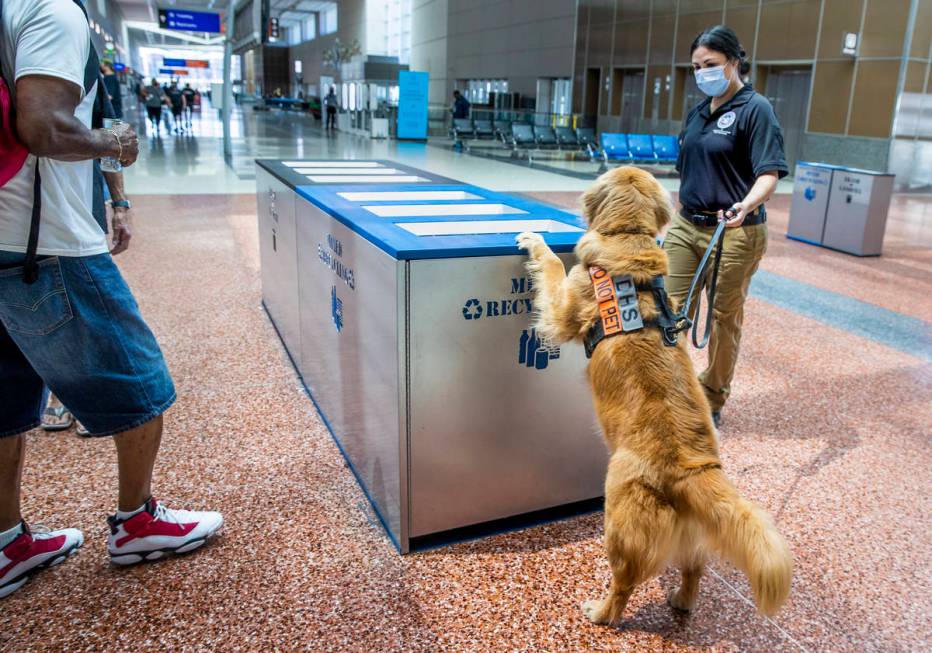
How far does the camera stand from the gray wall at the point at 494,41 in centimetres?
2625

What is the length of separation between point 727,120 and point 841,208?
6.62 metres

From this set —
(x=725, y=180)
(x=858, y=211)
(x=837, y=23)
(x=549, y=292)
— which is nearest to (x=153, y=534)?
(x=549, y=292)

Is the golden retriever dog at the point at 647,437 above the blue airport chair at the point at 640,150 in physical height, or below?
Answer: below

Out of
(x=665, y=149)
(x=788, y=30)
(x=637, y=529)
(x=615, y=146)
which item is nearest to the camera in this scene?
(x=637, y=529)

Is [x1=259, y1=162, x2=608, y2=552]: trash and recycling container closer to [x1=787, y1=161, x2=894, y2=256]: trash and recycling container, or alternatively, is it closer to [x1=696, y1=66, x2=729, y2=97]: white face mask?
[x1=696, y1=66, x2=729, y2=97]: white face mask

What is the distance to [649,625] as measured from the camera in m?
2.24

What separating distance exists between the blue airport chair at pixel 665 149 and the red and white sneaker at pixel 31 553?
55.9 feet

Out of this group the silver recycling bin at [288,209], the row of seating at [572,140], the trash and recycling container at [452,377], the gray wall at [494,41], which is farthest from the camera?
the gray wall at [494,41]

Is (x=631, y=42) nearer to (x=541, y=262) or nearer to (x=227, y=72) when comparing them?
(x=227, y=72)

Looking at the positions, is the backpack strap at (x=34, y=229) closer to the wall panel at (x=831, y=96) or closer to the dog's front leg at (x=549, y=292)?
the dog's front leg at (x=549, y=292)

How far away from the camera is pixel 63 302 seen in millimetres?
1963

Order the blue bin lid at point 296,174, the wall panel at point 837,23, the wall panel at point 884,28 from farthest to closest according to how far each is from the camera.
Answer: the wall panel at point 837,23, the wall panel at point 884,28, the blue bin lid at point 296,174

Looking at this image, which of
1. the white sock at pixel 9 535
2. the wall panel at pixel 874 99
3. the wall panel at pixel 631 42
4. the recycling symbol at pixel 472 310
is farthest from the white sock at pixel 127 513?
the wall panel at pixel 631 42

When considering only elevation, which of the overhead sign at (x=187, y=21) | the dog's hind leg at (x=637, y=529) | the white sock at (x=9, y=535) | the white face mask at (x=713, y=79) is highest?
the overhead sign at (x=187, y=21)
